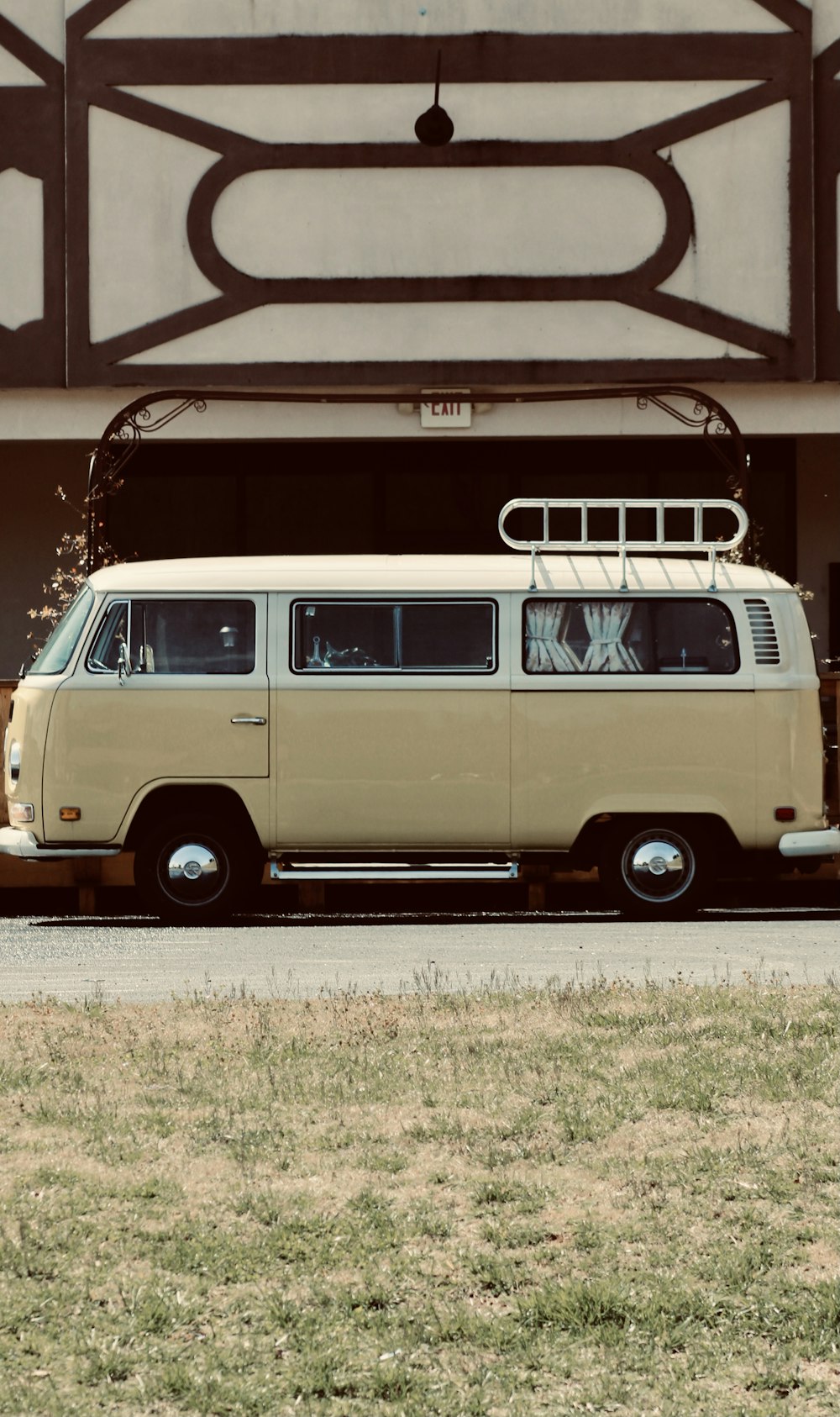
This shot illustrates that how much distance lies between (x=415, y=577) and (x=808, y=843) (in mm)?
3067

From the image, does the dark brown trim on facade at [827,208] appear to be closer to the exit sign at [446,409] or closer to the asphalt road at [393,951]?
the exit sign at [446,409]

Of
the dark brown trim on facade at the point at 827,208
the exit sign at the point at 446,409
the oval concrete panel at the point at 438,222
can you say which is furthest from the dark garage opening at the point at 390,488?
the oval concrete panel at the point at 438,222

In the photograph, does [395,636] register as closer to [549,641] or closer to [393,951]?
[549,641]

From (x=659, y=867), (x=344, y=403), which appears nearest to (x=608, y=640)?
(x=659, y=867)

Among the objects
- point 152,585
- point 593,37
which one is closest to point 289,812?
point 152,585

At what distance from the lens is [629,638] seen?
11594mm

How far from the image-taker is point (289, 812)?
11.3 metres

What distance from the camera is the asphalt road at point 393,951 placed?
28.5 feet

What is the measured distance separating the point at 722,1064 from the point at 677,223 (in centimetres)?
1303

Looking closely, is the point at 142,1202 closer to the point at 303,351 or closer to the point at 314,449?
the point at 303,351

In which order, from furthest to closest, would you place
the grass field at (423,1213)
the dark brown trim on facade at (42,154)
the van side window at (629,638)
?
the dark brown trim on facade at (42,154), the van side window at (629,638), the grass field at (423,1213)

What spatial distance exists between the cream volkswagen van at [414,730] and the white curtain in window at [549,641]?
2 cm

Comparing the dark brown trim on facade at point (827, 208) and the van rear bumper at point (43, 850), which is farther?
the dark brown trim on facade at point (827, 208)

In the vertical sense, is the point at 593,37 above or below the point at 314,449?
above
